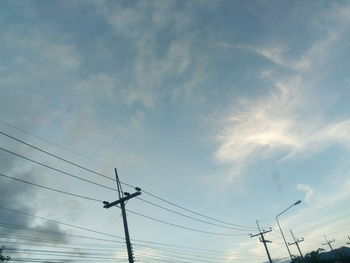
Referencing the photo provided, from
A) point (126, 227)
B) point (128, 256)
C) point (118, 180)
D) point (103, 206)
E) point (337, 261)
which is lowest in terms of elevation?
point (337, 261)

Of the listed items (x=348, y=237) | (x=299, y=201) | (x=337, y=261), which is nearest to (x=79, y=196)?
(x=299, y=201)

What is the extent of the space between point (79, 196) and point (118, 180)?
181 inches

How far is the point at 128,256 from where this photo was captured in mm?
18000

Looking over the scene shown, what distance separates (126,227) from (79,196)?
13.1ft

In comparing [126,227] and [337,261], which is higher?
[126,227]

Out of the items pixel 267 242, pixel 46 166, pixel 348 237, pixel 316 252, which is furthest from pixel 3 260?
pixel 348 237

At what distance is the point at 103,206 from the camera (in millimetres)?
21125

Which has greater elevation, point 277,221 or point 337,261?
point 277,221

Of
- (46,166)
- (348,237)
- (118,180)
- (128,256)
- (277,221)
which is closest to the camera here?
(46,166)

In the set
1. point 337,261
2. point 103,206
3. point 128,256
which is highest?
point 103,206

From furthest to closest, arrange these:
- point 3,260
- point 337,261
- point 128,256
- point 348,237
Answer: point 348,237
point 337,261
point 3,260
point 128,256

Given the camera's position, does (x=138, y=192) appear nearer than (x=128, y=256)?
No

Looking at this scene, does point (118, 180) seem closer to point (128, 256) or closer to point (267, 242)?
point (128, 256)

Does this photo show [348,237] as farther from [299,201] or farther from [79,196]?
[79,196]
